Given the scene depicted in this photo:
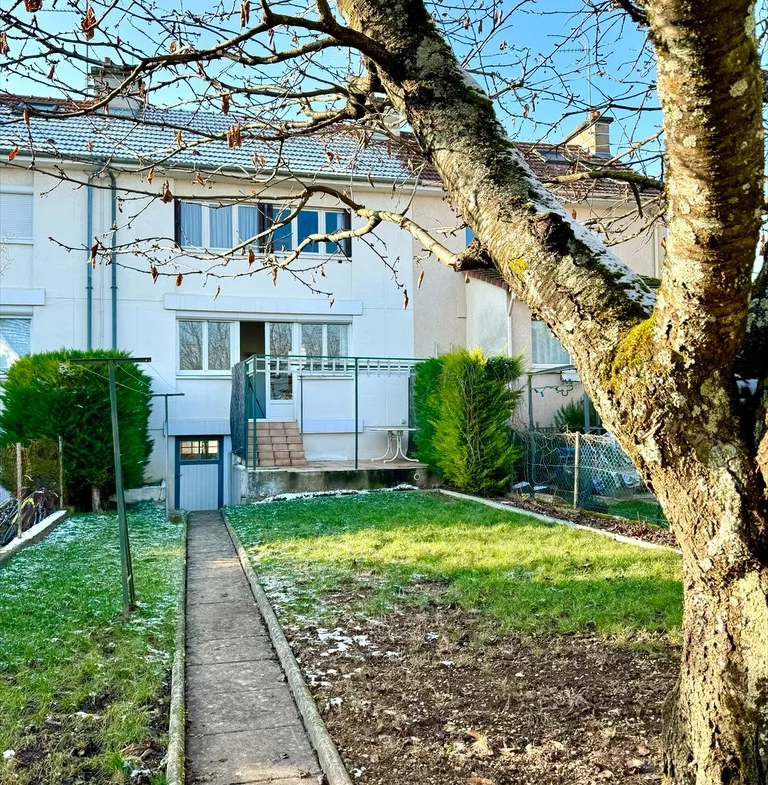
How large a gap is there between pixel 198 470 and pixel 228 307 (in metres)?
4.15

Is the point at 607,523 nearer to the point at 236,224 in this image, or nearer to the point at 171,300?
the point at 171,300

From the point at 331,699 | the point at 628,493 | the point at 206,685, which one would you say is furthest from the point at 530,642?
the point at 628,493

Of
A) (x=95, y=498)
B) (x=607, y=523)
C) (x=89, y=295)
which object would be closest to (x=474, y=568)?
(x=607, y=523)

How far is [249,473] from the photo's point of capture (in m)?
14.6

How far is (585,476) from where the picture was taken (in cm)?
1178

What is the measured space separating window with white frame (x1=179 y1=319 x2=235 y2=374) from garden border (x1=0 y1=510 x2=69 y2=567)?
5685 millimetres

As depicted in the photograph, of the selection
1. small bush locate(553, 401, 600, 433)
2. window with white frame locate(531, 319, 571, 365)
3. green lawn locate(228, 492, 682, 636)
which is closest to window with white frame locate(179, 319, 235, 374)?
green lawn locate(228, 492, 682, 636)

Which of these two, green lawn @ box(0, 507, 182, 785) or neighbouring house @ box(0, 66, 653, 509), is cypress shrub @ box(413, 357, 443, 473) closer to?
neighbouring house @ box(0, 66, 653, 509)

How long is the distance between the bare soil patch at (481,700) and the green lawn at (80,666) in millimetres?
1088

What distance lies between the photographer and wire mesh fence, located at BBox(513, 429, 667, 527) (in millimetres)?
11266

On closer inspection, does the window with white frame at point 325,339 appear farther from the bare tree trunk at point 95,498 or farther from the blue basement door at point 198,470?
the bare tree trunk at point 95,498

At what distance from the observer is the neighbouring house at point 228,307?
16469 mm

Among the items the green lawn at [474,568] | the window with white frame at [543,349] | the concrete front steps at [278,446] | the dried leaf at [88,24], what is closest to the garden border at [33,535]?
the green lawn at [474,568]

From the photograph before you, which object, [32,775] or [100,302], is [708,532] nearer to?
[32,775]
